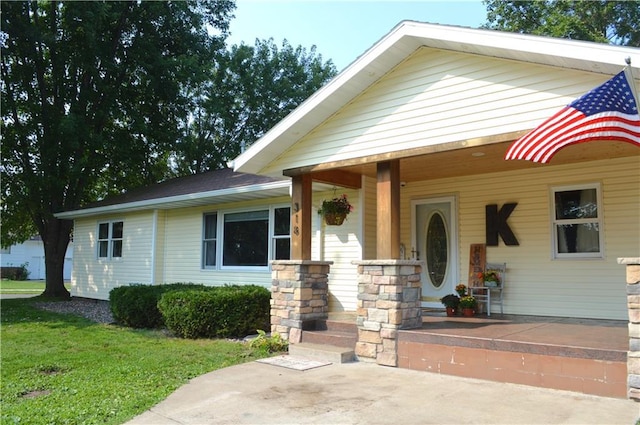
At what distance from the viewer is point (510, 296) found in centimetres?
805

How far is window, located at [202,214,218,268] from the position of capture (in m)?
12.0

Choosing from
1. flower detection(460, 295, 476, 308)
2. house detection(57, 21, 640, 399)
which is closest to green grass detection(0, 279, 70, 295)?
house detection(57, 21, 640, 399)

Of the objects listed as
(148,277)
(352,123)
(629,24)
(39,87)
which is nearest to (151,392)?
(352,123)

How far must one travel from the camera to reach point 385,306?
6398 mm

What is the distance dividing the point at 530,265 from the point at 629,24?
17.0 m

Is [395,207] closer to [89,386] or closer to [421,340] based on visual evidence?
[421,340]

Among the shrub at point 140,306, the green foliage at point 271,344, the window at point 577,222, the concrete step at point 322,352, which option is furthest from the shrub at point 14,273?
the window at point 577,222

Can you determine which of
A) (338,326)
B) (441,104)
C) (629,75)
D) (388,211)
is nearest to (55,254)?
(338,326)

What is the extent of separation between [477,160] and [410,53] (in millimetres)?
1903

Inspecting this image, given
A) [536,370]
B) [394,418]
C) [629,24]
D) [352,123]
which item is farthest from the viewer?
[629,24]

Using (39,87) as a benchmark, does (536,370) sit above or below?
below

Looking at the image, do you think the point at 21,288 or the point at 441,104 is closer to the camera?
the point at 441,104

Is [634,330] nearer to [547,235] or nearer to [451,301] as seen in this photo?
[547,235]

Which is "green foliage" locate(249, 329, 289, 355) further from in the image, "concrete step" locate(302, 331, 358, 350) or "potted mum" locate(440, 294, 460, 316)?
"potted mum" locate(440, 294, 460, 316)
